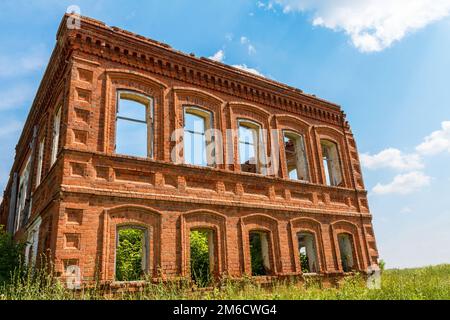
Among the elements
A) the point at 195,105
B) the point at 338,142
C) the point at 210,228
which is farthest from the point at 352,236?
the point at 195,105

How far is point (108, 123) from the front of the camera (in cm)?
962

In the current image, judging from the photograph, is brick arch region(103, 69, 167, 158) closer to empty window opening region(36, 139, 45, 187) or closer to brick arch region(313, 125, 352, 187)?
empty window opening region(36, 139, 45, 187)

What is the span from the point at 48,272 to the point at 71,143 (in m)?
3.00

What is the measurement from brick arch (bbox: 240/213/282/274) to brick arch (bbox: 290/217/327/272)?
62 cm

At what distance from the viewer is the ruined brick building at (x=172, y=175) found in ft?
28.7

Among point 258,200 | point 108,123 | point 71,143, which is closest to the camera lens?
point 71,143

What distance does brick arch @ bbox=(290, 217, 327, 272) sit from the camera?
11.5m

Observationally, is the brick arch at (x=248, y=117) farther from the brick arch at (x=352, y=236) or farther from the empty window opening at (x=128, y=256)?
the empty window opening at (x=128, y=256)

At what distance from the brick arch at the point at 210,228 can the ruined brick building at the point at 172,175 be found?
31 mm

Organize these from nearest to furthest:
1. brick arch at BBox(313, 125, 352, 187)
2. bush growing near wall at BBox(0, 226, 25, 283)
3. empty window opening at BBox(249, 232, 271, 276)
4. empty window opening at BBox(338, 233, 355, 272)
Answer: bush growing near wall at BBox(0, 226, 25, 283) < empty window opening at BBox(249, 232, 271, 276) < empty window opening at BBox(338, 233, 355, 272) < brick arch at BBox(313, 125, 352, 187)

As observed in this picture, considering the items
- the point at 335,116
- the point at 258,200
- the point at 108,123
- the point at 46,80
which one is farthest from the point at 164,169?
the point at 335,116

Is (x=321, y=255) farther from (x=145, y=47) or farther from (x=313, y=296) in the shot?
(x=145, y=47)

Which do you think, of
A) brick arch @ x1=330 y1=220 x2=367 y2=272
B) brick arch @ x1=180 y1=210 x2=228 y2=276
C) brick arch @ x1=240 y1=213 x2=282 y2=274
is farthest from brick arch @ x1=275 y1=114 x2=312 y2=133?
brick arch @ x1=180 y1=210 x2=228 y2=276

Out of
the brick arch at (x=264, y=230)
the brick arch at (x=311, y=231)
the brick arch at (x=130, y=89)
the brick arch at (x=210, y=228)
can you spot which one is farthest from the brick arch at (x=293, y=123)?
the brick arch at (x=210, y=228)
